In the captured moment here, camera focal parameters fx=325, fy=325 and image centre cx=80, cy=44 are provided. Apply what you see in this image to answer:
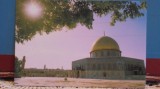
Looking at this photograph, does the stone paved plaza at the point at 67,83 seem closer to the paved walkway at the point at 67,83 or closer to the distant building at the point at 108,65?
the paved walkway at the point at 67,83

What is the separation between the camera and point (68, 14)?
7.20 meters

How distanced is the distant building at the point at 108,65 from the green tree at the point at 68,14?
485 mm

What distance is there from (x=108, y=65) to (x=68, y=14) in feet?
4.71

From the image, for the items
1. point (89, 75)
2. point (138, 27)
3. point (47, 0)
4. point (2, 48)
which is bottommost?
point (89, 75)

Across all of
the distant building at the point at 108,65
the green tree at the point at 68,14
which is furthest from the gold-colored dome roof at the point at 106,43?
the green tree at the point at 68,14

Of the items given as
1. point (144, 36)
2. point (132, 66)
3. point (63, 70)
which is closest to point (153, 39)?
point (144, 36)

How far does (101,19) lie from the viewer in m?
7.11

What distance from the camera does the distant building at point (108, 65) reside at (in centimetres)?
709

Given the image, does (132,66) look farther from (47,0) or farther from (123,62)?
(47,0)

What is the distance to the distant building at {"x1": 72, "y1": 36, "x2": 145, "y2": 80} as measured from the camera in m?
7.09

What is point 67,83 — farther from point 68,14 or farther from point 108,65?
point 68,14

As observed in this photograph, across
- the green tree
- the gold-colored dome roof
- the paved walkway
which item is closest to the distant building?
the gold-colored dome roof

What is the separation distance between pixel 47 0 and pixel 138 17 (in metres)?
2.02

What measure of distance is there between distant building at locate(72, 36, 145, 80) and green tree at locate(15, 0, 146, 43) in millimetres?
485
